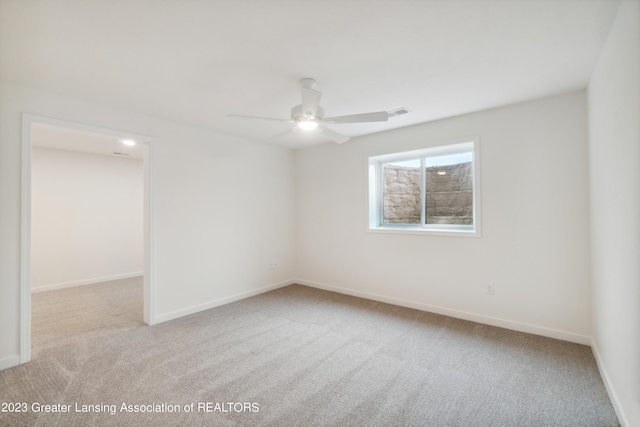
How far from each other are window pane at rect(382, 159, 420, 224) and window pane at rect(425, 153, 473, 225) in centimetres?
17

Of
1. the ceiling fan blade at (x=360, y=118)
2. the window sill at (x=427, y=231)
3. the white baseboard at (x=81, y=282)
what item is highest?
the ceiling fan blade at (x=360, y=118)

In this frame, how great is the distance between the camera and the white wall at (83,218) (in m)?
4.77

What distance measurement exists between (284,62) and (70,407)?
9.12ft

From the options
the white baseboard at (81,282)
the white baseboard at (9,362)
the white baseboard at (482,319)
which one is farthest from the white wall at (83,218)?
the white baseboard at (482,319)

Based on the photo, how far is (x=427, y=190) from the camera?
3986mm

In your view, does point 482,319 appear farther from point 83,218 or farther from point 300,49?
point 83,218

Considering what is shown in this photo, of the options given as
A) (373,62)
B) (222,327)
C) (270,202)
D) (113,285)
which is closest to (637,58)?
(373,62)

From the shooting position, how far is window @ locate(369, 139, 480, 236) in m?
3.62

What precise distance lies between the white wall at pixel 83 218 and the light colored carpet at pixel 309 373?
175 cm

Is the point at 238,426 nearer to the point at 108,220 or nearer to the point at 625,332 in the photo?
the point at 625,332

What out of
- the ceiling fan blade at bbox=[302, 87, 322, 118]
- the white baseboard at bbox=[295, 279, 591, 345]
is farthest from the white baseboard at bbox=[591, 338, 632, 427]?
the ceiling fan blade at bbox=[302, 87, 322, 118]

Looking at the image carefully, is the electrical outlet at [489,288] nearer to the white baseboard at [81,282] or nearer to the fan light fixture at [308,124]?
the fan light fixture at [308,124]

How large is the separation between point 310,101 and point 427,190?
2.35 m

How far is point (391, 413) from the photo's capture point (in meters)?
1.85
